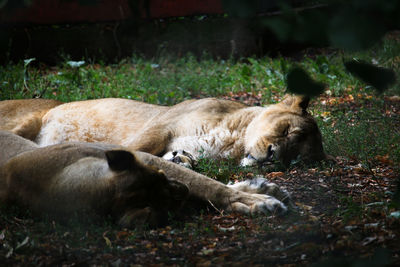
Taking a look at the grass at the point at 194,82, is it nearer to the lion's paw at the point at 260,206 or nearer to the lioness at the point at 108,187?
the lion's paw at the point at 260,206

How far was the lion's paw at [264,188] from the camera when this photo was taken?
3662mm

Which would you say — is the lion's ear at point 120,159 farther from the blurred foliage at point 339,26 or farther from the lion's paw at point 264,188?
the blurred foliage at point 339,26

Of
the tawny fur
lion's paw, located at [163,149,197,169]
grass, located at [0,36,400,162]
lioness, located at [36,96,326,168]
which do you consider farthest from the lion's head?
the tawny fur

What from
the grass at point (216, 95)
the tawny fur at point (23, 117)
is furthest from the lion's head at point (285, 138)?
the tawny fur at point (23, 117)

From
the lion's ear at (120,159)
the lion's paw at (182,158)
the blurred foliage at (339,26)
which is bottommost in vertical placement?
the lion's paw at (182,158)

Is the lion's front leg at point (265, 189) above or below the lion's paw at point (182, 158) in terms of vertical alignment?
above

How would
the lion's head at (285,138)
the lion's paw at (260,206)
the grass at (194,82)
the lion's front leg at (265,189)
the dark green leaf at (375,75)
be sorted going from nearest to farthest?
the dark green leaf at (375,75) < the lion's paw at (260,206) < the lion's front leg at (265,189) < the lion's head at (285,138) < the grass at (194,82)

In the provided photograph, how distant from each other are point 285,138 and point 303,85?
321cm

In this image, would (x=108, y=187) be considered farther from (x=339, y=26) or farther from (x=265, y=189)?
(x=339, y=26)

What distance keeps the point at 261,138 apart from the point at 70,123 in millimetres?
2356

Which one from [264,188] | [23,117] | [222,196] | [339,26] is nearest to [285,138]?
[264,188]

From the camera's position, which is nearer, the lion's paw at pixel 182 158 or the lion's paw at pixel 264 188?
the lion's paw at pixel 264 188

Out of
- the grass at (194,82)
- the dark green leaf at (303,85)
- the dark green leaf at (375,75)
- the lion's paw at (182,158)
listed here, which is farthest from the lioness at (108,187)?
the grass at (194,82)

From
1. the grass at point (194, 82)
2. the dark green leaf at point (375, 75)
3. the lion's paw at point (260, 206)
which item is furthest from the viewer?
the grass at point (194, 82)
